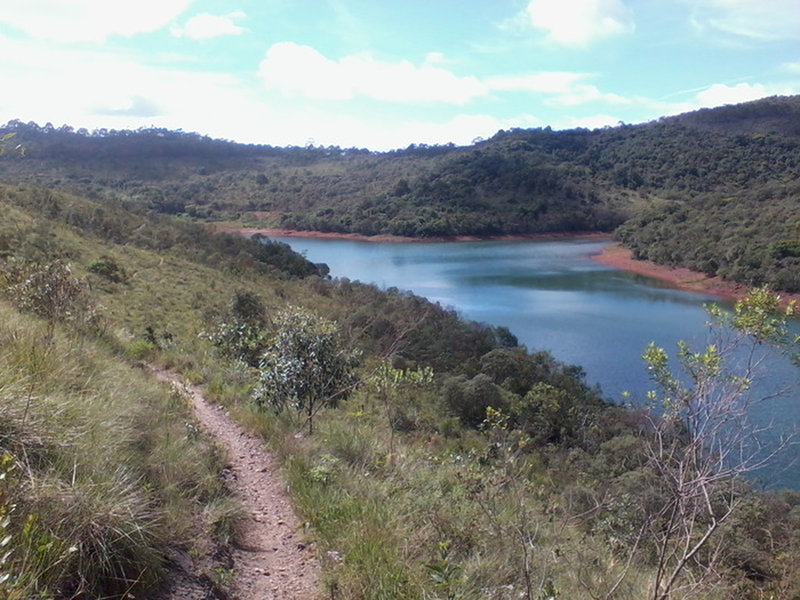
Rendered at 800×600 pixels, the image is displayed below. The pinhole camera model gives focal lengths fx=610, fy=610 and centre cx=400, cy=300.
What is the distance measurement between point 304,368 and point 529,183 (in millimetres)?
61436

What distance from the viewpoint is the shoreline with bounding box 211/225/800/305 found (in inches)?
1194

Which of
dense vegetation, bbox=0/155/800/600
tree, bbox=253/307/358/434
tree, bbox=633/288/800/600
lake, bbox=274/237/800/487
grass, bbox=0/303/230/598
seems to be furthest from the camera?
lake, bbox=274/237/800/487

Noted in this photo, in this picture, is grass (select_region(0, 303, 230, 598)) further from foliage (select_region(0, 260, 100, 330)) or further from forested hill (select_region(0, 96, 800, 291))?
forested hill (select_region(0, 96, 800, 291))

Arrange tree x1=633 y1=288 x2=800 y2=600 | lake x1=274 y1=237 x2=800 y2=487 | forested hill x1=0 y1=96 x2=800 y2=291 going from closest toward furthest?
tree x1=633 y1=288 x2=800 y2=600 → lake x1=274 y1=237 x2=800 y2=487 → forested hill x1=0 y1=96 x2=800 y2=291

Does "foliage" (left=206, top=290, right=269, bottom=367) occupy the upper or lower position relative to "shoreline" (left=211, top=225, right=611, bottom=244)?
lower

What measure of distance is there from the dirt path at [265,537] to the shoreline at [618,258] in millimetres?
11179

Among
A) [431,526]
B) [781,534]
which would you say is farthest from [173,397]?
[781,534]

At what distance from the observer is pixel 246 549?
298 centimetres

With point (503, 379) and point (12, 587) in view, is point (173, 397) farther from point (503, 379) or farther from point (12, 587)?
point (503, 379)

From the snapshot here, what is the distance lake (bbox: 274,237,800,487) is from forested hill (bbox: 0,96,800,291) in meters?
4.27

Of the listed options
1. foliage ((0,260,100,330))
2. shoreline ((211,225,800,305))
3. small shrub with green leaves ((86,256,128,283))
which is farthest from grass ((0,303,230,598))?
small shrub with green leaves ((86,256,128,283))

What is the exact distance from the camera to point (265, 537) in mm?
3160

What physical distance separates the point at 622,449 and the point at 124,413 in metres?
9.06

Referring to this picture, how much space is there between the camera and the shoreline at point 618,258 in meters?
30.3
